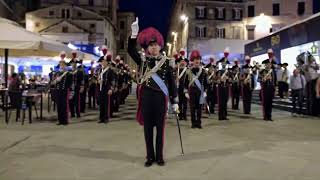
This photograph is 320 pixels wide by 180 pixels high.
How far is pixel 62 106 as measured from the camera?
1501 centimetres

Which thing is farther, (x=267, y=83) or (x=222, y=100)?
(x=222, y=100)

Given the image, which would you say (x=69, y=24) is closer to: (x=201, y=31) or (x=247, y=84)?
(x=201, y=31)

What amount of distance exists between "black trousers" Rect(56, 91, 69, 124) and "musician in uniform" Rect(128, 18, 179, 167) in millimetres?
6849

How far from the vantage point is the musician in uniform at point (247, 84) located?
20.4 metres

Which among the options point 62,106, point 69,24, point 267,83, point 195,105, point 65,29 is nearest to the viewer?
point 195,105

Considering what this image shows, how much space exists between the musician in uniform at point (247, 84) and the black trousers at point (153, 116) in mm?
12306

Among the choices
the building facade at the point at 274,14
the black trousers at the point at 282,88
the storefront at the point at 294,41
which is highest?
the building facade at the point at 274,14

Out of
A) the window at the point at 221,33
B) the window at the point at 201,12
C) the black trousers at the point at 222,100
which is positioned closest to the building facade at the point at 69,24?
the window at the point at 201,12

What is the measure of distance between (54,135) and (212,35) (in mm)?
63542

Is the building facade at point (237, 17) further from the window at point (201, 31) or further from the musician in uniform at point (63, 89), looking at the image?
the musician in uniform at point (63, 89)

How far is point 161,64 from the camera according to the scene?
8.55 m

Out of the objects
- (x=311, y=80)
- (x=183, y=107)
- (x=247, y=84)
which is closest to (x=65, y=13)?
(x=247, y=84)

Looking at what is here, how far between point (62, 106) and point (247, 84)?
367 inches

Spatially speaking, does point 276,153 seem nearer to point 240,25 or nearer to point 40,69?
point 40,69
